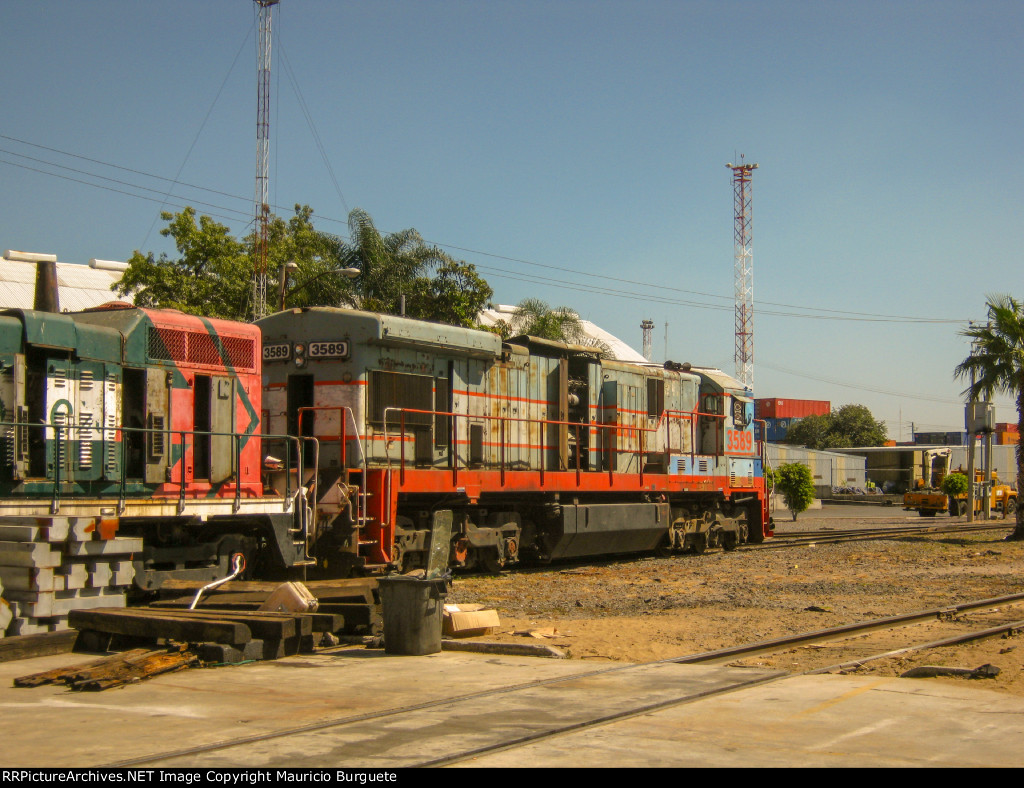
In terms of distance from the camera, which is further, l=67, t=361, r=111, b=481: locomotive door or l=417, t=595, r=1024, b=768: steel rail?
l=67, t=361, r=111, b=481: locomotive door

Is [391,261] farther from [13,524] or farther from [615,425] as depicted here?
[13,524]

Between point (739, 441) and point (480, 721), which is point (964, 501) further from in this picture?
point (480, 721)

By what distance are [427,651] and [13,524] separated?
157 inches

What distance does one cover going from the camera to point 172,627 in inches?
332

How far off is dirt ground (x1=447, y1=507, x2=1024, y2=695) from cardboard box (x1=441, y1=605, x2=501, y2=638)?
16 centimetres

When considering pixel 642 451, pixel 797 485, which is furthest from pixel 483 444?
pixel 797 485

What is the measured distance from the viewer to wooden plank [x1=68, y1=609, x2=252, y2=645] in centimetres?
835

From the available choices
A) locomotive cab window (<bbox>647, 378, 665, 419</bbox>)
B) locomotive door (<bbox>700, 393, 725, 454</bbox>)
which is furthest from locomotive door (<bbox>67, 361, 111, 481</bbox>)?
locomotive door (<bbox>700, 393, 725, 454</bbox>)

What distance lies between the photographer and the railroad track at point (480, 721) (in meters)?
5.25

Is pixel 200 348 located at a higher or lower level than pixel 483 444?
higher

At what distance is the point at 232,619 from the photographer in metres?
8.80

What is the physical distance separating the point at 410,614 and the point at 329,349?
6247 mm

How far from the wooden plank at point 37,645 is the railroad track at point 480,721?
3.89 m

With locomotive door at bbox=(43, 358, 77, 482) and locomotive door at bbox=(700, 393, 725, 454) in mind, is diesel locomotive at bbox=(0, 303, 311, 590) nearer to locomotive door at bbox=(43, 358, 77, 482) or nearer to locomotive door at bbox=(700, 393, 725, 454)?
locomotive door at bbox=(43, 358, 77, 482)
